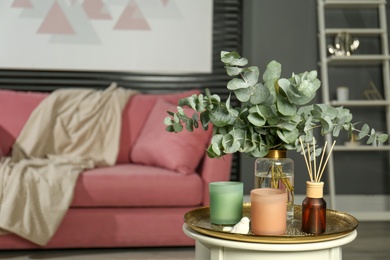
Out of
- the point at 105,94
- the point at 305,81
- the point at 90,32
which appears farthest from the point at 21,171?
the point at 305,81

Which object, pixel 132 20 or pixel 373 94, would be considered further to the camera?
pixel 373 94

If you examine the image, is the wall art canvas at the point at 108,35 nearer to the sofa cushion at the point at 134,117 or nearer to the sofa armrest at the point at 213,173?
the sofa cushion at the point at 134,117

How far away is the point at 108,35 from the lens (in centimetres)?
383

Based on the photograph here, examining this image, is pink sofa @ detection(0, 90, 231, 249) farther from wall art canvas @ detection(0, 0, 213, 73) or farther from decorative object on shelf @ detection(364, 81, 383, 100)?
decorative object on shelf @ detection(364, 81, 383, 100)

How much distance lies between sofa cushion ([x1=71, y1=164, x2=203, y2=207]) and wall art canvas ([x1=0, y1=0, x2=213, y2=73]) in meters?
1.42

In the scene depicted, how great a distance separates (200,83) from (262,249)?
9.42 feet

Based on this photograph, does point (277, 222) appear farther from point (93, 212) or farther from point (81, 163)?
point (81, 163)

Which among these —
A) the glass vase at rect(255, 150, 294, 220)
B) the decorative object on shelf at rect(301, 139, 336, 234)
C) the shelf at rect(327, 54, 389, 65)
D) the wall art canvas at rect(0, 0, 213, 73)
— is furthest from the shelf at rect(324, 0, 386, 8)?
the decorative object on shelf at rect(301, 139, 336, 234)

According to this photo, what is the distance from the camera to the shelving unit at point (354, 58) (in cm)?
377

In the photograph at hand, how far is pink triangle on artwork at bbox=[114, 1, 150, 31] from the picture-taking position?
3.84 metres

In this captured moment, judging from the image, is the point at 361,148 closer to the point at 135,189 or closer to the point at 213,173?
the point at 213,173

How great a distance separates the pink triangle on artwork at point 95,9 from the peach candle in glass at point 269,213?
2976 mm

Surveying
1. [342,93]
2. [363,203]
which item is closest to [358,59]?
[342,93]

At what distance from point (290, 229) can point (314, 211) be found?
4.1 inches
